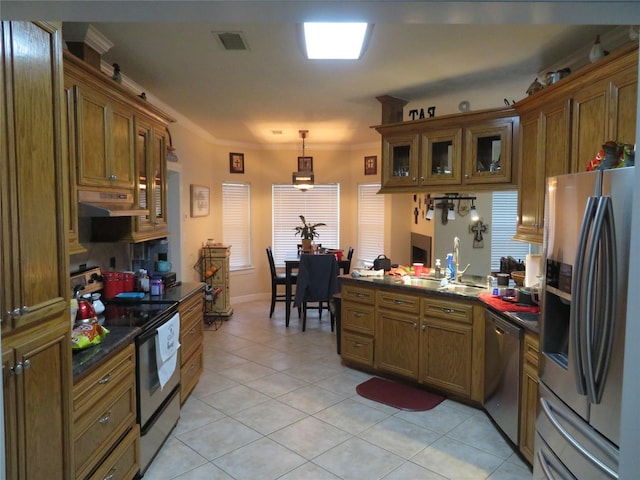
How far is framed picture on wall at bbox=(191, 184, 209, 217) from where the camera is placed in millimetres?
5777

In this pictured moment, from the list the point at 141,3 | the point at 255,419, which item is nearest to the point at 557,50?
the point at 141,3

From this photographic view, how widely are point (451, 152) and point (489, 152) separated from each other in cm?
34

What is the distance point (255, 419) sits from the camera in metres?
3.30

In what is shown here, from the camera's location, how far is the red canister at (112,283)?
3.26 metres

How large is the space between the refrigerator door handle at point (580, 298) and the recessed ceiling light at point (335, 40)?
63.8 inches

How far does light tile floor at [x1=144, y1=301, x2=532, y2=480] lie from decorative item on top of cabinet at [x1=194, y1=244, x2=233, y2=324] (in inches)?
69.4

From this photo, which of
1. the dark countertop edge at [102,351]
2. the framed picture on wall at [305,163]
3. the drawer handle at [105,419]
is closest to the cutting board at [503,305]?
the dark countertop edge at [102,351]

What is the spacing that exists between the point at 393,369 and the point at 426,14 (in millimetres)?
3427

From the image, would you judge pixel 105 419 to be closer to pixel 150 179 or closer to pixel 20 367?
pixel 20 367

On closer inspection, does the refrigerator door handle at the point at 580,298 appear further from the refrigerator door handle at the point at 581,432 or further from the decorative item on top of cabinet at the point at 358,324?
the decorative item on top of cabinet at the point at 358,324

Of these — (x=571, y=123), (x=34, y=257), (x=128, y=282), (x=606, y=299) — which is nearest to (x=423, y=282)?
(x=571, y=123)

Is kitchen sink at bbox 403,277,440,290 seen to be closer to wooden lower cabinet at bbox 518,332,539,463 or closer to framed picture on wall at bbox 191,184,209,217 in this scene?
wooden lower cabinet at bbox 518,332,539,463

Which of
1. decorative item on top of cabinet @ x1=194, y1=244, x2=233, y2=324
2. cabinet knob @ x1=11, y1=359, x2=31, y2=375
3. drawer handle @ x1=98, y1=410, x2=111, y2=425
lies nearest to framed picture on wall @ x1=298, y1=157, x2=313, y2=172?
decorative item on top of cabinet @ x1=194, y1=244, x2=233, y2=324

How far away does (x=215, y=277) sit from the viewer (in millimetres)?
6113
